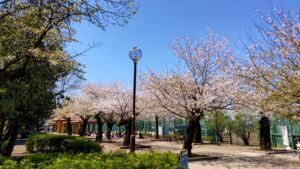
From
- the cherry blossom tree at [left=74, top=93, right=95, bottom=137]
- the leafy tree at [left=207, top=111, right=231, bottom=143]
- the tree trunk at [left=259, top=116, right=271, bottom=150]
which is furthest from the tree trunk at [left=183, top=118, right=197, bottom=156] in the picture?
the cherry blossom tree at [left=74, top=93, right=95, bottom=137]

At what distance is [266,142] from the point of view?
2134cm

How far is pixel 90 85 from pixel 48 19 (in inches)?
1196

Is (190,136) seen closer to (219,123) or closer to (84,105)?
(219,123)

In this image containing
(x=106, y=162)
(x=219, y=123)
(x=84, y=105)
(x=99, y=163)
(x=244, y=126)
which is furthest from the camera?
(x=84, y=105)

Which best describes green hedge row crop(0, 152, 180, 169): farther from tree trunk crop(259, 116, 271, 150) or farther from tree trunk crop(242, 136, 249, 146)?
tree trunk crop(242, 136, 249, 146)

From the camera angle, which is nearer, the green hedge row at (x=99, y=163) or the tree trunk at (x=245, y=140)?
the green hedge row at (x=99, y=163)

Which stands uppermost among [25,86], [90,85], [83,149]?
[90,85]

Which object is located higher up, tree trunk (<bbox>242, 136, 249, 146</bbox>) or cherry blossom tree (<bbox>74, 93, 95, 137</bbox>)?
cherry blossom tree (<bbox>74, 93, 95, 137</bbox>)

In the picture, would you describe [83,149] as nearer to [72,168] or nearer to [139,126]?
[72,168]

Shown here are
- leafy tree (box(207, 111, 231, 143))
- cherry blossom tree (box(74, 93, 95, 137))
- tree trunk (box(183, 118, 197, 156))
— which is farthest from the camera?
cherry blossom tree (box(74, 93, 95, 137))

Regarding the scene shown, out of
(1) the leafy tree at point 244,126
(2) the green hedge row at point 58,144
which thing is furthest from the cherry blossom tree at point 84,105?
(1) the leafy tree at point 244,126

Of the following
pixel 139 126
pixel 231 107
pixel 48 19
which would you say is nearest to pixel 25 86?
pixel 48 19

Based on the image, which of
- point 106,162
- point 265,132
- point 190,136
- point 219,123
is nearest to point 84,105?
point 219,123

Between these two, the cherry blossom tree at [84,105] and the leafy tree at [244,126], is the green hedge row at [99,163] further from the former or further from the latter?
the cherry blossom tree at [84,105]
